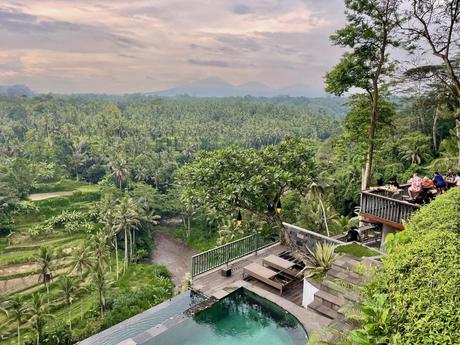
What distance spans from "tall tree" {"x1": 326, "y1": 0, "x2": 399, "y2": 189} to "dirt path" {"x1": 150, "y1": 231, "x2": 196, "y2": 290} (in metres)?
24.3

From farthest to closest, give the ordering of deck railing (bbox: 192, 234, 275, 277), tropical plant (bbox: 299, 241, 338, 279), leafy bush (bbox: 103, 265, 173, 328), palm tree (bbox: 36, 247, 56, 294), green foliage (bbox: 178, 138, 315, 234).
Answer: palm tree (bbox: 36, 247, 56, 294)
leafy bush (bbox: 103, 265, 173, 328)
green foliage (bbox: 178, 138, 315, 234)
deck railing (bbox: 192, 234, 275, 277)
tropical plant (bbox: 299, 241, 338, 279)

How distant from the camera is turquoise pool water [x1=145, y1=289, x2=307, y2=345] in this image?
6.56 metres

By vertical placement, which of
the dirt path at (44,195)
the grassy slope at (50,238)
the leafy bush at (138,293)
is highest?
the dirt path at (44,195)

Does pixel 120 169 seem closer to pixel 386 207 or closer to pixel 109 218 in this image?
pixel 109 218

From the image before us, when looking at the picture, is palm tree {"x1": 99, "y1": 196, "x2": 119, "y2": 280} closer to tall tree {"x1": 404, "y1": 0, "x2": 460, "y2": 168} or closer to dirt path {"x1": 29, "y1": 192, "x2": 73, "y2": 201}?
dirt path {"x1": 29, "y1": 192, "x2": 73, "y2": 201}

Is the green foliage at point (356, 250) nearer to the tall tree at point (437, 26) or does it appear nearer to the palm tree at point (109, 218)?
the tall tree at point (437, 26)

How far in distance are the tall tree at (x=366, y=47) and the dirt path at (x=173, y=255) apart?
2428 cm

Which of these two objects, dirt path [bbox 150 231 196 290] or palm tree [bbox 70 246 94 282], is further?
dirt path [bbox 150 231 196 290]

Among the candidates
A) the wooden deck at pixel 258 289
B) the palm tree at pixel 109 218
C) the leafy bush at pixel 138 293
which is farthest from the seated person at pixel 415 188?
the palm tree at pixel 109 218

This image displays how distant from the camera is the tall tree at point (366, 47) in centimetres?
1100

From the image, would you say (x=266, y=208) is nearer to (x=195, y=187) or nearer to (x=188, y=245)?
(x=195, y=187)

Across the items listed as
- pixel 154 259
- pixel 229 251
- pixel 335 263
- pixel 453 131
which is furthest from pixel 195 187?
pixel 154 259

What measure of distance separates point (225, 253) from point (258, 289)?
5.90 feet

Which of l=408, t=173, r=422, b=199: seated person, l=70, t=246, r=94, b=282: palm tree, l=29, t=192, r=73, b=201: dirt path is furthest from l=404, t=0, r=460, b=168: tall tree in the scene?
l=29, t=192, r=73, b=201: dirt path
